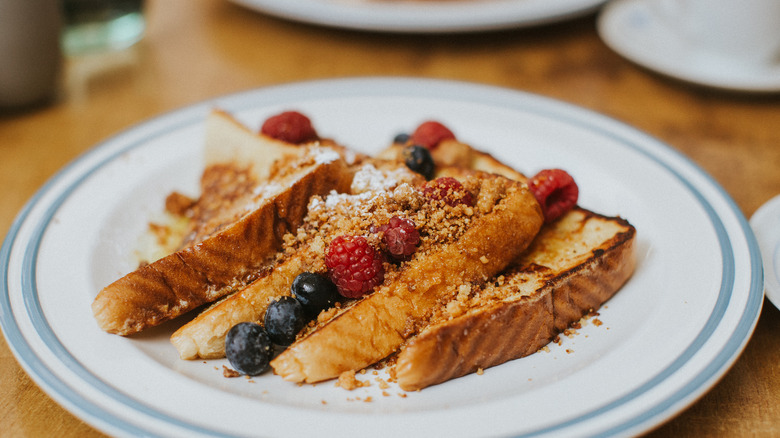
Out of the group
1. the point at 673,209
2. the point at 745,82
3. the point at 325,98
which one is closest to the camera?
the point at 673,209

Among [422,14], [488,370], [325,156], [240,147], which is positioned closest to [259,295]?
[325,156]

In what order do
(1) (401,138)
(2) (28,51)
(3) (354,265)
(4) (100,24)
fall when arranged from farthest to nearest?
(4) (100,24)
(2) (28,51)
(1) (401,138)
(3) (354,265)


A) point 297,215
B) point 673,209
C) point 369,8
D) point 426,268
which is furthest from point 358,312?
point 369,8

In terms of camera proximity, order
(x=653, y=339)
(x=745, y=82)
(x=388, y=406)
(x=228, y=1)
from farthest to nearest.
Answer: (x=228, y=1)
(x=745, y=82)
(x=653, y=339)
(x=388, y=406)

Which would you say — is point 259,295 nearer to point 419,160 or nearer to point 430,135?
point 419,160

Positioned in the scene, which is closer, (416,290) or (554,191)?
(416,290)

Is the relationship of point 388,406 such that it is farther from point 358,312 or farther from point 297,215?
point 297,215

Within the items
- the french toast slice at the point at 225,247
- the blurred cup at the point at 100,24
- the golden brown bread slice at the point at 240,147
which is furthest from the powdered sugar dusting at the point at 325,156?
the blurred cup at the point at 100,24

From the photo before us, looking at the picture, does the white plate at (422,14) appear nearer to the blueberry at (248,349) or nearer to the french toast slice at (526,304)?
the french toast slice at (526,304)
